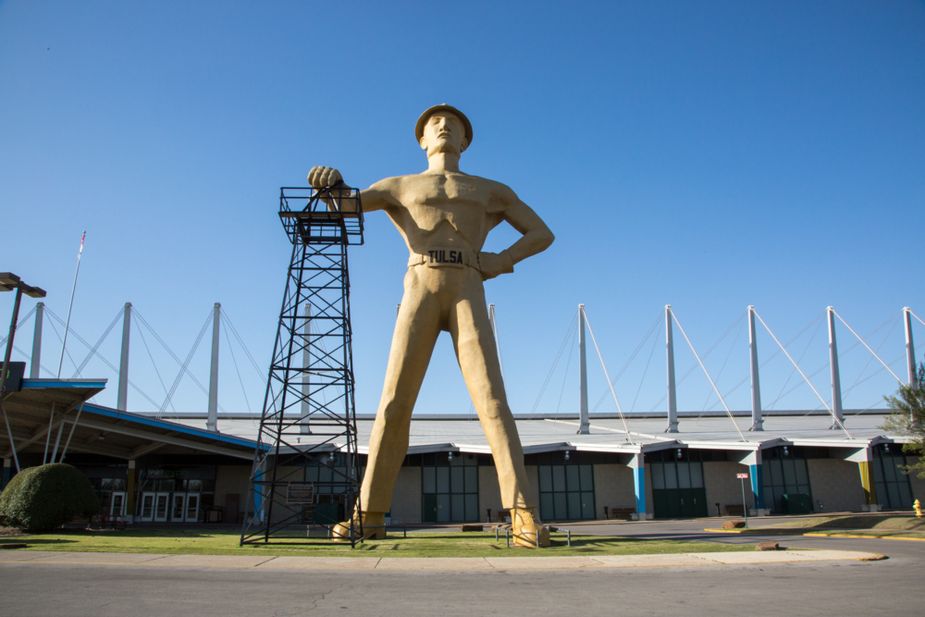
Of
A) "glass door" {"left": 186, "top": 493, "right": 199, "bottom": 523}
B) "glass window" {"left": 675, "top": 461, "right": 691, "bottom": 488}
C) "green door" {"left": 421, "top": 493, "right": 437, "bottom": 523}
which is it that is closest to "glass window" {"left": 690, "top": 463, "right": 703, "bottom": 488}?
"glass window" {"left": 675, "top": 461, "right": 691, "bottom": 488}

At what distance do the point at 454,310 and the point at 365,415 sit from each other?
33613 millimetres

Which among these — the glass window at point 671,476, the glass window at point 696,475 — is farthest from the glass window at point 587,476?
the glass window at point 696,475

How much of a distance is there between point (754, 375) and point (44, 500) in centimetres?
A: 3351

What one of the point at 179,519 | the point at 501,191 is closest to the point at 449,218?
the point at 501,191

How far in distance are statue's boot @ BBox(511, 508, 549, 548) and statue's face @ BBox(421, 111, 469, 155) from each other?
8.67 metres

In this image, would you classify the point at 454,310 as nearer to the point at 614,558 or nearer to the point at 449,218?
the point at 449,218

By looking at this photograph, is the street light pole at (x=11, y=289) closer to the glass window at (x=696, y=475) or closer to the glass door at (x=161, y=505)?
the glass door at (x=161, y=505)

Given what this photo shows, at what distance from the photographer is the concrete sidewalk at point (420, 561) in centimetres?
1137

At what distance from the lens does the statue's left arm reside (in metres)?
17.0

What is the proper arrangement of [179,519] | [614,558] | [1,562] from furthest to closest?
[179,519]
[614,558]
[1,562]

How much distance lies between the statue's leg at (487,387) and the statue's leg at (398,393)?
2.35 feet

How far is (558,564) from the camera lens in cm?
1195

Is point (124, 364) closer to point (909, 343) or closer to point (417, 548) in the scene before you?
point (417, 548)

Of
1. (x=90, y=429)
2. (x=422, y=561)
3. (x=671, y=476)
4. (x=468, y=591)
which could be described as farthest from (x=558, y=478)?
(x=468, y=591)
